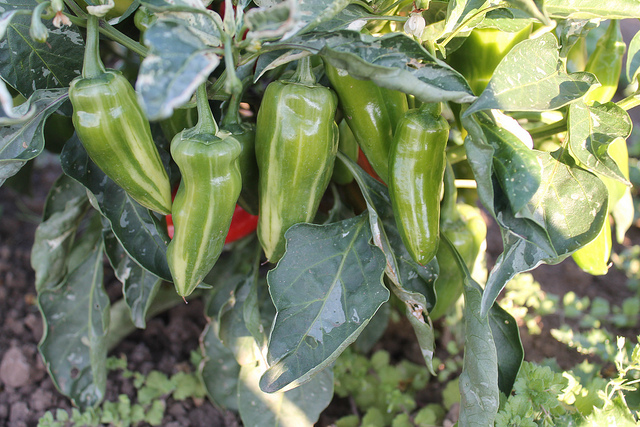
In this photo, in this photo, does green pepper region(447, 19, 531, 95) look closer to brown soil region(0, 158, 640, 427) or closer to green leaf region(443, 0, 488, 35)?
green leaf region(443, 0, 488, 35)

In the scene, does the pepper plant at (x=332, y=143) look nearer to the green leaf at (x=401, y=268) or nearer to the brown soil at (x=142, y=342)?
the green leaf at (x=401, y=268)

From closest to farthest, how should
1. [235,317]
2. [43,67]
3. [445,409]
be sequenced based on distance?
1. [43,67]
2. [235,317]
3. [445,409]

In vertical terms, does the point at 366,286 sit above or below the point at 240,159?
below

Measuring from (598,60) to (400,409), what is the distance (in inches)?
35.1

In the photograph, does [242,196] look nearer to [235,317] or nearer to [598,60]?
[235,317]

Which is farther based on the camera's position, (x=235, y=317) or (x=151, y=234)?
(x=235, y=317)

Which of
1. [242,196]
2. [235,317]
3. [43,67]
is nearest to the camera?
[43,67]

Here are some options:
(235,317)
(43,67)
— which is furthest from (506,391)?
(43,67)

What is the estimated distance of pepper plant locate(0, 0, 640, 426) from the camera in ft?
2.22

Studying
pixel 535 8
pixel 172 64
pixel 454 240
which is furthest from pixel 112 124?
pixel 454 240

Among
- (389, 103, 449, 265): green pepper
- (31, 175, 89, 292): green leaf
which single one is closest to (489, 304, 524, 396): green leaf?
(389, 103, 449, 265): green pepper

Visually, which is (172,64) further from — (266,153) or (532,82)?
(532,82)

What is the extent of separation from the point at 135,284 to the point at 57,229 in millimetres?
235

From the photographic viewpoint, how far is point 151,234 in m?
0.90
